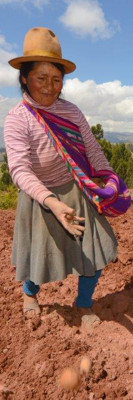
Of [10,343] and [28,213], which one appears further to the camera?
[10,343]

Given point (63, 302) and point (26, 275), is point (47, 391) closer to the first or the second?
point (26, 275)

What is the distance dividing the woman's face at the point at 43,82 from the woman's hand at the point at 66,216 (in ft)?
1.98

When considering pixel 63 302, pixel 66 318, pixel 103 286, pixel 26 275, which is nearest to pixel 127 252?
pixel 103 286

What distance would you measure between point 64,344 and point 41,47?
168 centimetres

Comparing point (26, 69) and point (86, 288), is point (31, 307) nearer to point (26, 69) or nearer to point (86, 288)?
point (86, 288)

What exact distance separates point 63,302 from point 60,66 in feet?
5.53

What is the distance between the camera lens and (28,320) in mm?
2473

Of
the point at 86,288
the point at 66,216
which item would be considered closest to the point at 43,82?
the point at 66,216

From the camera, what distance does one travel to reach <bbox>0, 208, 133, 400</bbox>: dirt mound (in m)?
1.92

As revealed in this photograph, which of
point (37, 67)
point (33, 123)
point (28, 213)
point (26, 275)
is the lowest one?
point (26, 275)

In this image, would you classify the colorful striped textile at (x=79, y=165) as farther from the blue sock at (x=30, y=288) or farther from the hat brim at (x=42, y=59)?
the blue sock at (x=30, y=288)

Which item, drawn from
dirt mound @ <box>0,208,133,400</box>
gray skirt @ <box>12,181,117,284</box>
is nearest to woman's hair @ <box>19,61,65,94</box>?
gray skirt @ <box>12,181,117,284</box>

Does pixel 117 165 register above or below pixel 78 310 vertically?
below

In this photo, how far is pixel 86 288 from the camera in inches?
91.5
